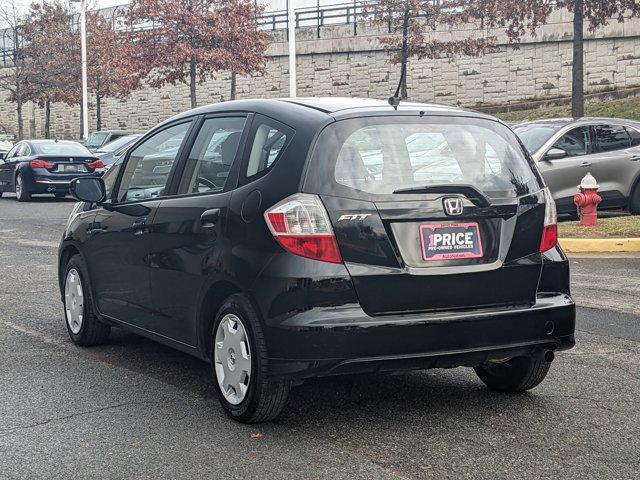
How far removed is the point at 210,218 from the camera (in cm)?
551

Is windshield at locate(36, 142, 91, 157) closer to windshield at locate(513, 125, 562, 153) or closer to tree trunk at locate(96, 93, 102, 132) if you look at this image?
windshield at locate(513, 125, 562, 153)

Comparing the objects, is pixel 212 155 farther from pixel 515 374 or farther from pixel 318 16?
pixel 318 16

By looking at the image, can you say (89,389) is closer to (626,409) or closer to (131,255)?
(131,255)

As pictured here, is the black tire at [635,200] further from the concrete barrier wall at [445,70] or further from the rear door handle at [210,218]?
the concrete barrier wall at [445,70]

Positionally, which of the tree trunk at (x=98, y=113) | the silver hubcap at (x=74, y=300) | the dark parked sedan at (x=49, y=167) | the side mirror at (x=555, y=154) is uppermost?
the tree trunk at (x=98, y=113)

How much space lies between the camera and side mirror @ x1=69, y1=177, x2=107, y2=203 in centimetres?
679

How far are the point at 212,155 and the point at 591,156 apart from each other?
10926mm

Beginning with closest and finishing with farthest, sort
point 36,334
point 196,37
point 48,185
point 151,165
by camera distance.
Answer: point 151,165
point 36,334
point 48,185
point 196,37

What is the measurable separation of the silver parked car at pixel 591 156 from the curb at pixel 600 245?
2.45 meters

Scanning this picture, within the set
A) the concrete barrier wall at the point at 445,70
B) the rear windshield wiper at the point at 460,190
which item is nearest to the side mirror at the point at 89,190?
the rear windshield wiper at the point at 460,190

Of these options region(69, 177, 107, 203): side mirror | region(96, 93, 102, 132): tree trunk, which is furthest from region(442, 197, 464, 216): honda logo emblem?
region(96, 93, 102, 132): tree trunk

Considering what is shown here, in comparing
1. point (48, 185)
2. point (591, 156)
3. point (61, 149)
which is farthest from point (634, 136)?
point (61, 149)

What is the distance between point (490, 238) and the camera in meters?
5.18

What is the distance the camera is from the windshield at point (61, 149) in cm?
2409
